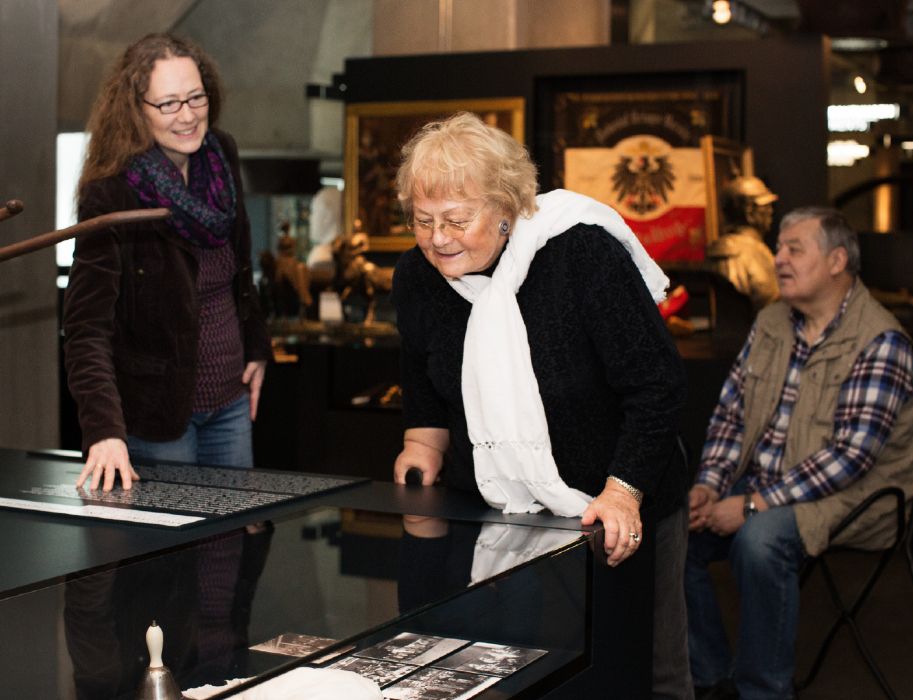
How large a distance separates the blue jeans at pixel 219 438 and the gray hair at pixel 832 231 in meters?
1.72

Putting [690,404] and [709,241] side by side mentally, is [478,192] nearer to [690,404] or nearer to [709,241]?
[690,404]

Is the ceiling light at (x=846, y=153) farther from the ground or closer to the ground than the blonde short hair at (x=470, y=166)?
farther from the ground

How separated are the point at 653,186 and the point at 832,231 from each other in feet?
10.9

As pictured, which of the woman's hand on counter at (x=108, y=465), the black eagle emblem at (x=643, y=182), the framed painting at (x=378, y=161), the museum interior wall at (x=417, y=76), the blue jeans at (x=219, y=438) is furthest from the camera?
the framed painting at (x=378, y=161)

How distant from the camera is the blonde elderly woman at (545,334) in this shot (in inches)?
83.2

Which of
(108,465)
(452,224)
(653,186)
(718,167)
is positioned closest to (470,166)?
(452,224)

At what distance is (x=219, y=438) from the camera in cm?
299

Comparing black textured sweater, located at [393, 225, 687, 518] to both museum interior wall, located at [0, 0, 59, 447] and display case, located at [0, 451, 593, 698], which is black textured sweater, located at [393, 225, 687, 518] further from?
museum interior wall, located at [0, 0, 59, 447]

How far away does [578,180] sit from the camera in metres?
7.20

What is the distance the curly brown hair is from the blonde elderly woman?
0.71m

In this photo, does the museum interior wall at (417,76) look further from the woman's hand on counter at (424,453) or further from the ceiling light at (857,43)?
the woman's hand on counter at (424,453)

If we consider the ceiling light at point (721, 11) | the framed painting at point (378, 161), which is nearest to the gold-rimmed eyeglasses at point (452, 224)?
the framed painting at point (378, 161)

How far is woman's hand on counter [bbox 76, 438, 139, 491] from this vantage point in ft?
7.44

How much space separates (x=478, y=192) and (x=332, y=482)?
0.59 meters
